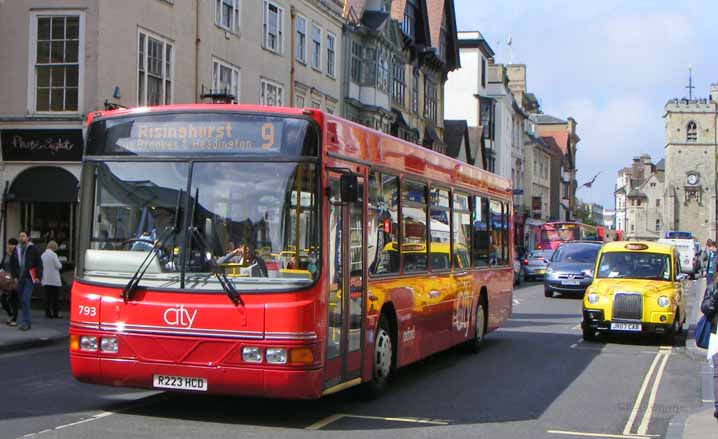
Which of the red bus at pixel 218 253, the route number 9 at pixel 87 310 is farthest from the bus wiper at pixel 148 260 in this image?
the route number 9 at pixel 87 310

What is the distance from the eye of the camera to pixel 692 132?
152000 millimetres

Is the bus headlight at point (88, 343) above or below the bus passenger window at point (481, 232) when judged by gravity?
below

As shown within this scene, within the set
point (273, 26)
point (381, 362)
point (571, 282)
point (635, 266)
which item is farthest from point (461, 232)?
point (273, 26)

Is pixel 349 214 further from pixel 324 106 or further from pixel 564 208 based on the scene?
pixel 564 208

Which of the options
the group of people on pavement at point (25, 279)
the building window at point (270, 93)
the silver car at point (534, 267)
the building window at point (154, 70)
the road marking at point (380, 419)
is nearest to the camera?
the road marking at point (380, 419)

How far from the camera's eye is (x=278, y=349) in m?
8.59

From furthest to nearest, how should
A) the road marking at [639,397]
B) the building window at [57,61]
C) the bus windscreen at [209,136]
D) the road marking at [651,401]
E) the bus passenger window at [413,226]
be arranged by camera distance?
the building window at [57,61]
the bus passenger window at [413,226]
the road marking at [639,397]
the road marking at [651,401]
the bus windscreen at [209,136]

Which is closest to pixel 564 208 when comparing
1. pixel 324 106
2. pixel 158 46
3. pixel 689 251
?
pixel 689 251

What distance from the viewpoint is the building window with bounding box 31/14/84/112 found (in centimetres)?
2252

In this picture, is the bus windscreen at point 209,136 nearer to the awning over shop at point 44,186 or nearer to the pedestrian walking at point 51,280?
the pedestrian walking at point 51,280

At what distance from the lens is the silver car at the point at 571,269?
3177cm

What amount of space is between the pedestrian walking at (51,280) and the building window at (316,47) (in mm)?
17225

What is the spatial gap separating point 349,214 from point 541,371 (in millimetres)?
5368

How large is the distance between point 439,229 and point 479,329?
3.45 meters
